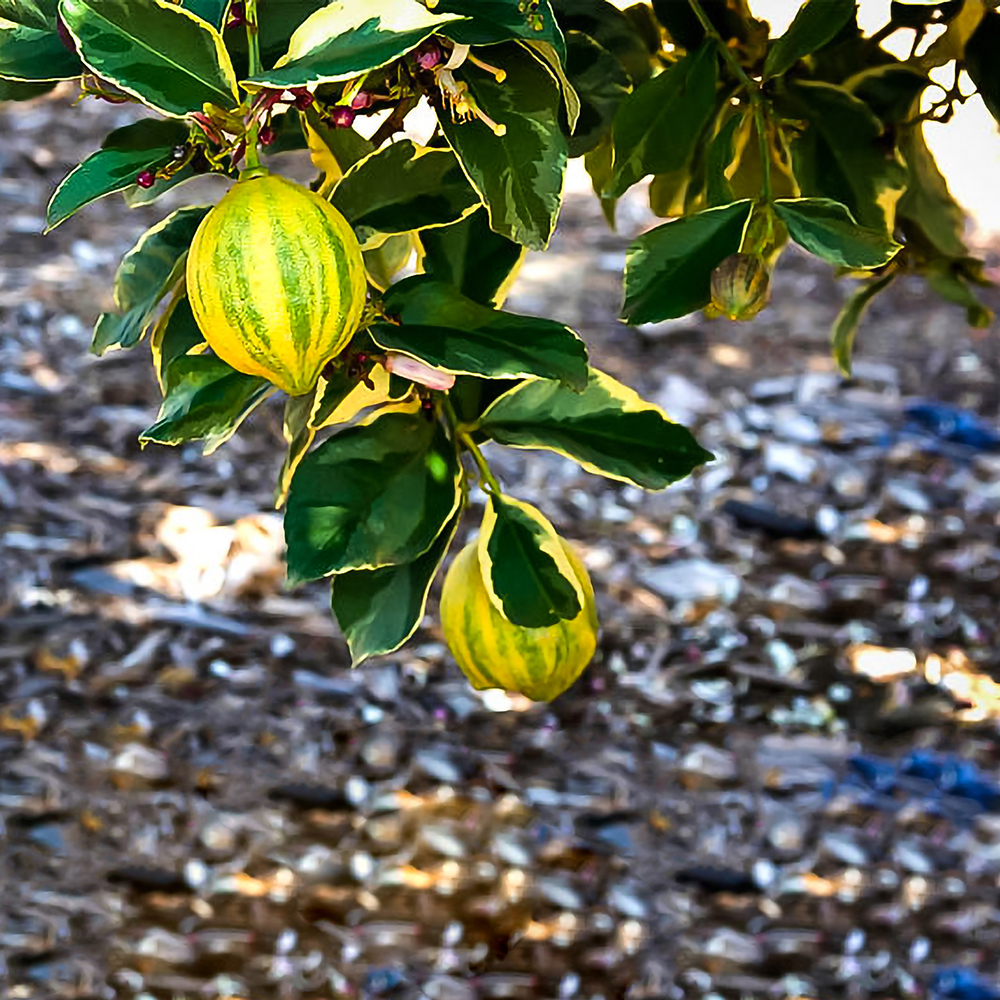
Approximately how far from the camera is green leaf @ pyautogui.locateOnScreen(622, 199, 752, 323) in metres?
0.63

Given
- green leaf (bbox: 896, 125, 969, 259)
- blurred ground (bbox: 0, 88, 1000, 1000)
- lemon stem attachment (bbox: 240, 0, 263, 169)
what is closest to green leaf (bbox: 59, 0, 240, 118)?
lemon stem attachment (bbox: 240, 0, 263, 169)

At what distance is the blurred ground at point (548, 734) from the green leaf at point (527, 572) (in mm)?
1241

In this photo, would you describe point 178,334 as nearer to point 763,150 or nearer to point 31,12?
point 31,12

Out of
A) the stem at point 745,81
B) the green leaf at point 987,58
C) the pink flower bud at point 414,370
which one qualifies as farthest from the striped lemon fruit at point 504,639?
the green leaf at point 987,58

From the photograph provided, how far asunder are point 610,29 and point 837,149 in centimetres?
14

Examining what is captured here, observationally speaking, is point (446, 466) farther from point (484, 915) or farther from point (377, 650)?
point (484, 915)

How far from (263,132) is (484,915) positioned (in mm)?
1518

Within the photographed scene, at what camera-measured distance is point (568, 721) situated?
2.13 m

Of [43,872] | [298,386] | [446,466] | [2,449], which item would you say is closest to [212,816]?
[43,872]

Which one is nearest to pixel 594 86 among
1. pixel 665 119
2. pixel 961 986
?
pixel 665 119

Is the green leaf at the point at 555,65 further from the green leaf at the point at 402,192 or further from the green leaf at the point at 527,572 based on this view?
the green leaf at the point at 527,572

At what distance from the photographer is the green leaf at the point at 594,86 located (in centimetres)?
71

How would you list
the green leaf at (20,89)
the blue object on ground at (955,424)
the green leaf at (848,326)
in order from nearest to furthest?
the green leaf at (20,89) < the green leaf at (848,326) < the blue object on ground at (955,424)

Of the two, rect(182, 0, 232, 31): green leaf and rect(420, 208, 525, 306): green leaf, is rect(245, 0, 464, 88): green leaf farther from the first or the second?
rect(420, 208, 525, 306): green leaf
